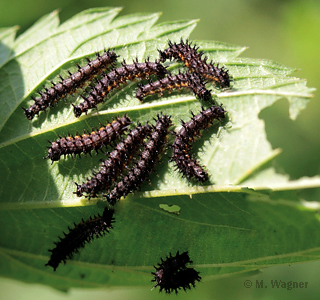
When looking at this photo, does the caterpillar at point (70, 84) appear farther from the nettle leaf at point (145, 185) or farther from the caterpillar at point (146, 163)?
the caterpillar at point (146, 163)

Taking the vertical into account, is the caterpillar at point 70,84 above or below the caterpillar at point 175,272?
above

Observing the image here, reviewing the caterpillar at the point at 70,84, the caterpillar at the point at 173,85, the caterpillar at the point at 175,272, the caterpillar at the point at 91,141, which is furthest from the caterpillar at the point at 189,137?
the caterpillar at the point at 70,84

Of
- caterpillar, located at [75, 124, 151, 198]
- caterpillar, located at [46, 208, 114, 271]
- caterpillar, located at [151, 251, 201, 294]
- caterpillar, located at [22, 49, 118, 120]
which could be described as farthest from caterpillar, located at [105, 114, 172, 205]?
caterpillar, located at [22, 49, 118, 120]

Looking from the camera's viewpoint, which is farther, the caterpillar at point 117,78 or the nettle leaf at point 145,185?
the caterpillar at point 117,78

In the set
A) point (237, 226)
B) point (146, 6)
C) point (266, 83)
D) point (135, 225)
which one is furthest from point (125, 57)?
point (146, 6)

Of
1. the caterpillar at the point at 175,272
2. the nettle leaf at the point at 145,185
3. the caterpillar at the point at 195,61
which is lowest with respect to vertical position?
the caterpillar at the point at 175,272

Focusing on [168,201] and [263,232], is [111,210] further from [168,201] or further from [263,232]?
[263,232]

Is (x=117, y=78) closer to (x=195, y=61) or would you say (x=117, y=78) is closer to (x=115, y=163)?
(x=195, y=61)
